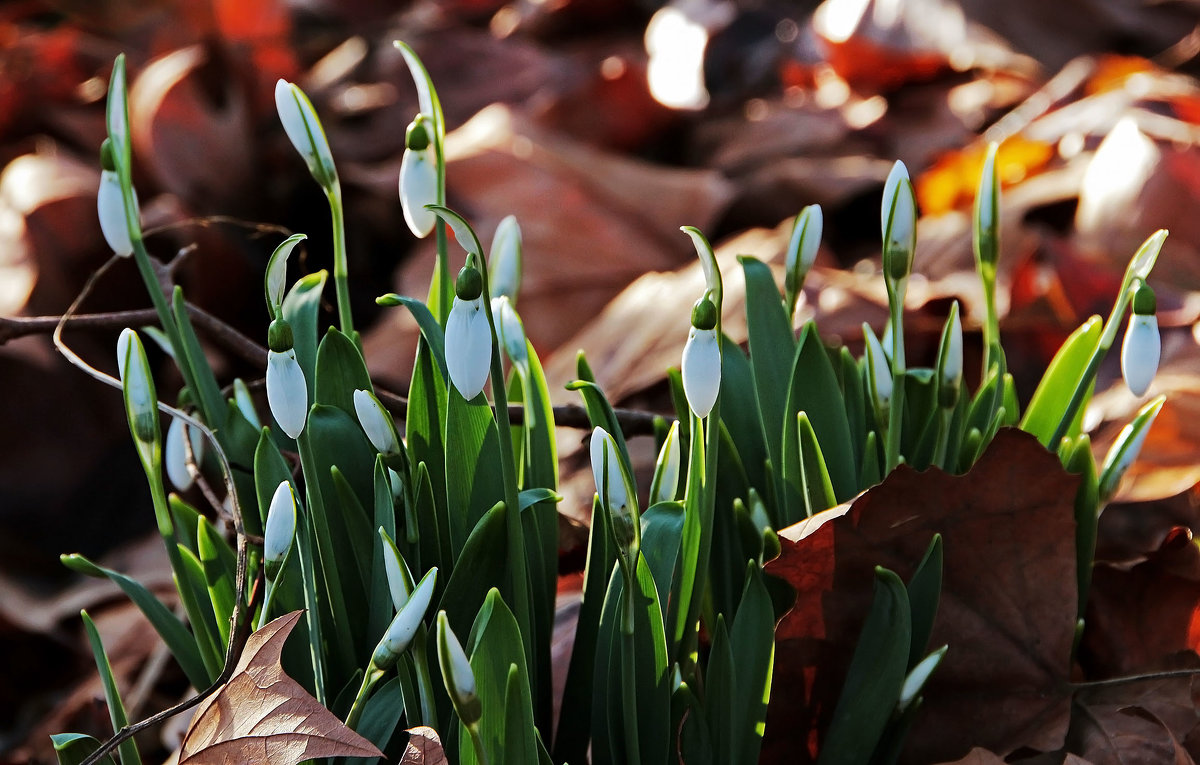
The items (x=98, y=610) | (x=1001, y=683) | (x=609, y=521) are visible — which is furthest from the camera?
(x=98, y=610)

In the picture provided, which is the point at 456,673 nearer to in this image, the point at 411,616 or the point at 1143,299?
the point at 411,616

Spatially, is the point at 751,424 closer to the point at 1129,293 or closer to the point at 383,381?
the point at 1129,293

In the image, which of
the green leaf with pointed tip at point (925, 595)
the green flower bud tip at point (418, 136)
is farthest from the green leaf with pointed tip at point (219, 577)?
the green leaf with pointed tip at point (925, 595)

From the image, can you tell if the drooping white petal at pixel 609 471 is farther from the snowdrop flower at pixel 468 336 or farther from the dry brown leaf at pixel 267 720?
the dry brown leaf at pixel 267 720

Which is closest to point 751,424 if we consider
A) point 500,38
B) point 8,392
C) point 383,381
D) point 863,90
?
point 383,381

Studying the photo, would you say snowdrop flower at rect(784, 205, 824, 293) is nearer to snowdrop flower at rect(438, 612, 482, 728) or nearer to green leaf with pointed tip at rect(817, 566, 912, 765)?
green leaf with pointed tip at rect(817, 566, 912, 765)

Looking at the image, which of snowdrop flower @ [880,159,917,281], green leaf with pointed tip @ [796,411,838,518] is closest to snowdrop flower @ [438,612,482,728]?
green leaf with pointed tip @ [796,411,838,518]

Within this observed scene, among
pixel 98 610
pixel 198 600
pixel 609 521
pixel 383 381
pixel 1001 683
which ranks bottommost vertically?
pixel 98 610
